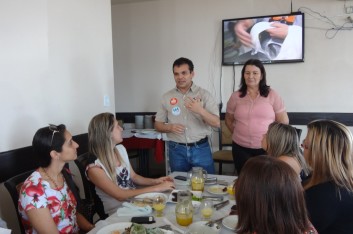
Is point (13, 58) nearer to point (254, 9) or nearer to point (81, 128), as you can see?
point (81, 128)

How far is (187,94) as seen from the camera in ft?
8.52

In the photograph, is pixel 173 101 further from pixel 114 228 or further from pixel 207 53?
pixel 207 53

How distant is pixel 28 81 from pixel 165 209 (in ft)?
4.66

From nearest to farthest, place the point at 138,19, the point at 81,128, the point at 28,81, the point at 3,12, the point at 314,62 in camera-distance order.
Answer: the point at 3,12 → the point at 28,81 → the point at 81,128 → the point at 314,62 → the point at 138,19

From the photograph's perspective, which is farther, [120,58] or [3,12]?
[120,58]

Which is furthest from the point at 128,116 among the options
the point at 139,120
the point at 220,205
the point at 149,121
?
the point at 220,205

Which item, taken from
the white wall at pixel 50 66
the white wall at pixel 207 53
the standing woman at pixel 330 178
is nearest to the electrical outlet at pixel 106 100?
the white wall at pixel 50 66

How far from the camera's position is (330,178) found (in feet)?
4.42

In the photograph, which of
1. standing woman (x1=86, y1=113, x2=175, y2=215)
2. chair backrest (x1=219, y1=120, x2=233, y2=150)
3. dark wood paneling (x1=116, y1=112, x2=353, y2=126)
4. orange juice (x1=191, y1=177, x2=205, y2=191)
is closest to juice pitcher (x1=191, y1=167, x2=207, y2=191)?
orange juice (x1=191, y1=177, x2=205, y2=191)

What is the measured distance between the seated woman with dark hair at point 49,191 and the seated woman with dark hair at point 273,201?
1000 mm

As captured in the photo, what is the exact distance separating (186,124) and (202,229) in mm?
1314

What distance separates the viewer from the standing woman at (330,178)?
1283 millimetres

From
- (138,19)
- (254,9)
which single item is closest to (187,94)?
(254,9)

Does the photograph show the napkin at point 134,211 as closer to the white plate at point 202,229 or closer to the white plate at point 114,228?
the white plate at point 114,228
